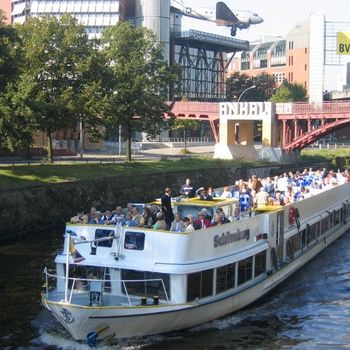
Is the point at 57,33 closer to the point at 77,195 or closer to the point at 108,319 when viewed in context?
the point at 77,195

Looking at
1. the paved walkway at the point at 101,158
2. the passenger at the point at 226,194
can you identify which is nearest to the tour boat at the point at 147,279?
the passenger at the point at 226,194

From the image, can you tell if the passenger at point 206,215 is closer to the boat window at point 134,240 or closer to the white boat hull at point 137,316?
the white boat hull at point 137,316

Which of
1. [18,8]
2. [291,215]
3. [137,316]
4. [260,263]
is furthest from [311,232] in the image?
[18,8]

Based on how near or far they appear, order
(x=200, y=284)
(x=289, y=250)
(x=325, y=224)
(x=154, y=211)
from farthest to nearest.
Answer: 1. (x=325, y=224)
2. (x=289, y=250)
3. (x=154, y=211)
4. (x=200, y=284)

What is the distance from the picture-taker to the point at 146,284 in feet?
68.3

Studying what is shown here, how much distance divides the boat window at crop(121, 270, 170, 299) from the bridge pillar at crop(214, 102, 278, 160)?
199ft

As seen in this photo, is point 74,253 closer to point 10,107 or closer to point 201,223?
point 201,223

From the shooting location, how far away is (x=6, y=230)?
1531 inches

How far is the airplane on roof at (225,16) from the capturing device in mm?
162775

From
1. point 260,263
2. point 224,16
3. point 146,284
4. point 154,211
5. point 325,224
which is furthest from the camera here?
point 224,16

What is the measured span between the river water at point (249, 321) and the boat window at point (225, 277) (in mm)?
1194

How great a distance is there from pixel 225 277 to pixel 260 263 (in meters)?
3.21

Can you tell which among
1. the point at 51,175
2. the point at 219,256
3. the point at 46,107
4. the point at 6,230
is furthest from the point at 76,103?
the point at 219,256

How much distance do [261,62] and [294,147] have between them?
12229cm
